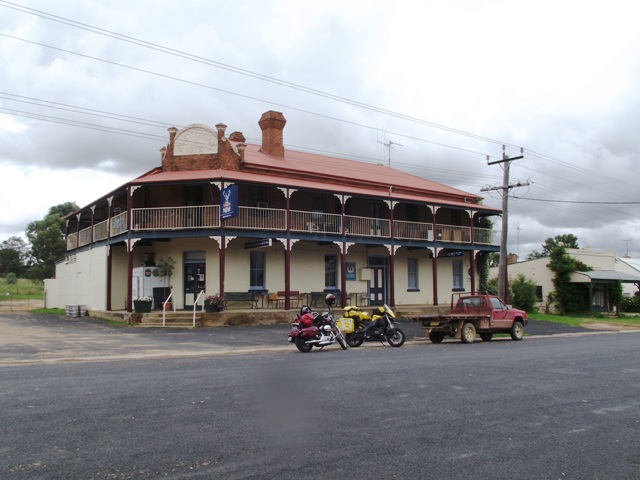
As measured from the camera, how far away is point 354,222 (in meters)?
27.9

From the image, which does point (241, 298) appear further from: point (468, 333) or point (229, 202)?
point (468, 333)

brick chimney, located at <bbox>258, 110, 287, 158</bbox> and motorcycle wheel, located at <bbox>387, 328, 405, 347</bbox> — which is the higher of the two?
brick chimney, located at <bbox>258, 110, 287, 158</bbox>

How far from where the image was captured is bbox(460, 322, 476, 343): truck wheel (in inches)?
712

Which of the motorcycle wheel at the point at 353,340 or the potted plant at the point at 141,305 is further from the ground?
the potted plant at the point at 141,305

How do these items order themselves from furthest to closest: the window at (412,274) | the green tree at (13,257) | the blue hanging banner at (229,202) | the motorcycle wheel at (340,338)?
A: the green tree at (13,257), the window at (412,274), the blue hanging banner at (229,202), the motorcycle wheel at (340,338)

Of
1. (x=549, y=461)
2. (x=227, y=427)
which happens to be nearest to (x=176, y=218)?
(x=227, y=427)

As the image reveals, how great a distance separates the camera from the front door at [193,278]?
2519 centimetres

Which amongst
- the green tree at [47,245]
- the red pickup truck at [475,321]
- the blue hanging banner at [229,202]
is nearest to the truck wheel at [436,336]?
the red pickup truck at [475,321]

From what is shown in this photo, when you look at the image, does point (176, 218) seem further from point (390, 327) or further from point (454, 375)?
point (454, 375)

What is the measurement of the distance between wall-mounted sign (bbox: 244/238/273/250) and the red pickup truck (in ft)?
25.9

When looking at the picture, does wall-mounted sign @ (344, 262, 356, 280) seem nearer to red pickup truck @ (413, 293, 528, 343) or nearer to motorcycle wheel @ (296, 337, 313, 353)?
red pickup truck @ (413, 293, 528, 343)

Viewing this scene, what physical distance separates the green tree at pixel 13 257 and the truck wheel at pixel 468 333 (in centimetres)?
7296

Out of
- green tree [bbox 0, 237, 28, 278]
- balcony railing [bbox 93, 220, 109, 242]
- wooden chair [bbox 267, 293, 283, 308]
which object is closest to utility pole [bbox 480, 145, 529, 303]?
wooden chair [bbox 267, 293, 283, 308]

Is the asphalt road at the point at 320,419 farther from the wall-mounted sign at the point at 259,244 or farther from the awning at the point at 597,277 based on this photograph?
the awning at the point at 597,277
